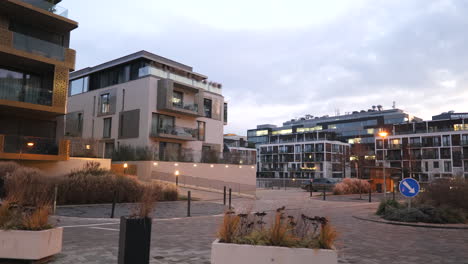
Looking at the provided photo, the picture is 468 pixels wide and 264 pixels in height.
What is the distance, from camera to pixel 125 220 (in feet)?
18.4

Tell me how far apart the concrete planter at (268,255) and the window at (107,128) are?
37418mm

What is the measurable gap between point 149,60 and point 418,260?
1386 inches

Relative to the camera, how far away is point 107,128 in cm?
4103

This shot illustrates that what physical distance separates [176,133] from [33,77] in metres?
15.9

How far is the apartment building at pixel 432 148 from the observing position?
248 feet

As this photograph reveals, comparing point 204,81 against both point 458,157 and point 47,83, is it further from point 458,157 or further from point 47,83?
point 458,157

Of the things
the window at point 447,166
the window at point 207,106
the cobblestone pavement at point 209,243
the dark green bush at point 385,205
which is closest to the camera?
the cobblestone pavement at point 209,243

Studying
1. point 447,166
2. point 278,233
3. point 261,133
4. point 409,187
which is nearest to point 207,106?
point 409,187

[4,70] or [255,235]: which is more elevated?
[4,70]

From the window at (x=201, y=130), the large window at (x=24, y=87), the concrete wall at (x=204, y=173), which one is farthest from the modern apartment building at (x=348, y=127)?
the large window at (x=24, y=87)

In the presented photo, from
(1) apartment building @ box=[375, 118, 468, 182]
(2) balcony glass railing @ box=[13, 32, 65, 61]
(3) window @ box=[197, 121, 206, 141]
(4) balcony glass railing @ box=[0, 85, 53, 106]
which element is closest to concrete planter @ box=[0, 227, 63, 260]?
(4) balcony glass railing @ box=[0, 85, 53, 106]

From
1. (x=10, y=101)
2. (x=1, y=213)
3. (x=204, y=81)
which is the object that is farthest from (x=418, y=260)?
(x=204, y=81)

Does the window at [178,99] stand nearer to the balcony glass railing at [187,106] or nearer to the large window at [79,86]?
the balcony glass railing at [187,106]

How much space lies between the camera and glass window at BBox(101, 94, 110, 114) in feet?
135
